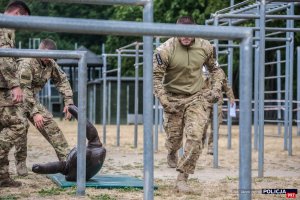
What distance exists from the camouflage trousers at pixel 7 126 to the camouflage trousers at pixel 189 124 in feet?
4.95

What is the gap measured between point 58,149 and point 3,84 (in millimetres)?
1488

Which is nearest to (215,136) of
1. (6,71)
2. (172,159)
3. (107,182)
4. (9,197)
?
(172,159)

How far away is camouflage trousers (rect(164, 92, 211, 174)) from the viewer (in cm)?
646

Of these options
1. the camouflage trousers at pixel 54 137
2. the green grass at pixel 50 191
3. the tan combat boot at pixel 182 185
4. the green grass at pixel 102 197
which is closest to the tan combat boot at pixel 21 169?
the camouflage trousers at pixel 54 137

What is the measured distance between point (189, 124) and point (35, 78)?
2.14m

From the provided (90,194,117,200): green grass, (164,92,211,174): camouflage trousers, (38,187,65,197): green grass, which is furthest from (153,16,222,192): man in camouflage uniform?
(38,187,65,197): green grass

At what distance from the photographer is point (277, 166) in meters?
9.87

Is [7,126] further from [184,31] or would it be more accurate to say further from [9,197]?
[184,31]

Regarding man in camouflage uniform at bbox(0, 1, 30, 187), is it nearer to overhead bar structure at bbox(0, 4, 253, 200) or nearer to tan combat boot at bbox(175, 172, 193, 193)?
tan combat boot at bbox(175, 172, 193, 193)

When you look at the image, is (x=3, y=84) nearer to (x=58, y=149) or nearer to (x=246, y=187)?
(x=58, y=149)

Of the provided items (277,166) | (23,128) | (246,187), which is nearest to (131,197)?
(23,128)

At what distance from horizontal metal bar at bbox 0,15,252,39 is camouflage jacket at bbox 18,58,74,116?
4622 millimetres

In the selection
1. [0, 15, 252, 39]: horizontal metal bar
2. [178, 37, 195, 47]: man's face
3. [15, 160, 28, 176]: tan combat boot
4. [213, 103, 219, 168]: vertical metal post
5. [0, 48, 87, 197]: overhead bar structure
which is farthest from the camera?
[213, 103, 219, 168]: vertical metal post

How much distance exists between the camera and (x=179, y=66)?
668 centimetres
